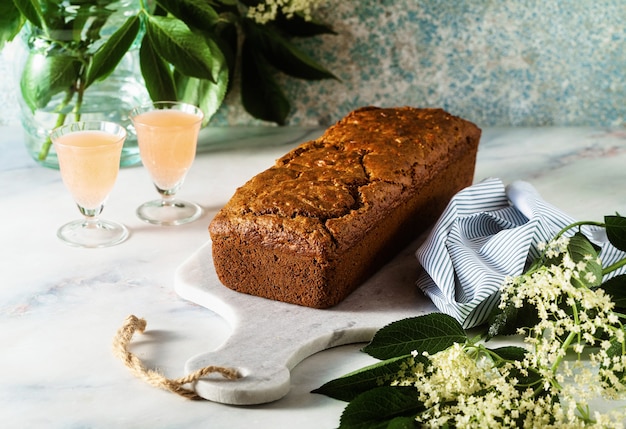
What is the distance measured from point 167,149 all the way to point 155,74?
24 cm

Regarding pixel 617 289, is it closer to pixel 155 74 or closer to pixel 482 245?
pixel 482 245

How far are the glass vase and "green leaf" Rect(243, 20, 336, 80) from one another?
0.33m

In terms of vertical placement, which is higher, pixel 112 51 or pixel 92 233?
pixel 112 51

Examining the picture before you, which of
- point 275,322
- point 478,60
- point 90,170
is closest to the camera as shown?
point 275,322

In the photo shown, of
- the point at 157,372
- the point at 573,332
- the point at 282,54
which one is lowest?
the point at 157,372

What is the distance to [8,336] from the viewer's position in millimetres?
1425

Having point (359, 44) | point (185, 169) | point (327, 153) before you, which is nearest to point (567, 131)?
point (359, 44)

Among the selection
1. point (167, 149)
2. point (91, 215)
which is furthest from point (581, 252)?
point (91, 215)

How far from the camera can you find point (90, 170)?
1.69 m

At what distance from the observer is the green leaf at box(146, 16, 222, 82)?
6.21 feet

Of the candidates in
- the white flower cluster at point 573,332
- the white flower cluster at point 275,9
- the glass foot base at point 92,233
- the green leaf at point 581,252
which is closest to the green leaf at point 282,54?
the white flower cluster at point 275,9

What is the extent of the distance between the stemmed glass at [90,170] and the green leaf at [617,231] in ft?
3.09

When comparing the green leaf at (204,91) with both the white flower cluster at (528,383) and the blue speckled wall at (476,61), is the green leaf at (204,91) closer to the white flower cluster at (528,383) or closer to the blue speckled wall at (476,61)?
the blue speckled wall at (476,61)

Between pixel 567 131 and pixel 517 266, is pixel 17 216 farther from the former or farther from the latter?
pixel 567 131
